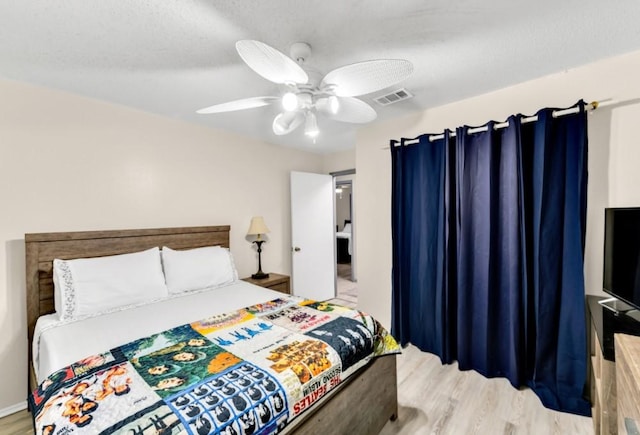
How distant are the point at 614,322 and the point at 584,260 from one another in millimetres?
540

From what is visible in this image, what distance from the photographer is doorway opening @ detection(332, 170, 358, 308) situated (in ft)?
15.8

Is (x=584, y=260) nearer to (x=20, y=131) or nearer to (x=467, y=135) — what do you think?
(x=467, y=135)

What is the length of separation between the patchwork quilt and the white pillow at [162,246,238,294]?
2.72 feet

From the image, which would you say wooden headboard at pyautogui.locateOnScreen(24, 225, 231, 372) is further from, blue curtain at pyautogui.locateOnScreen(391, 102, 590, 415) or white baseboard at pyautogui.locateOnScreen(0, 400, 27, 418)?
blue curtain at pyautogui.locateOnScreen(391, 102, 590, 415)

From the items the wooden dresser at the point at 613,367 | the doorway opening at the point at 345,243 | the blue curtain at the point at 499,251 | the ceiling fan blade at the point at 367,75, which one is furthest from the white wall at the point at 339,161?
the wooden dresser at the point at 613,367

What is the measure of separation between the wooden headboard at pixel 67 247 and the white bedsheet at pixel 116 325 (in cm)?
18

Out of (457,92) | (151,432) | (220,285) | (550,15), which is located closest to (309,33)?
(550,15)

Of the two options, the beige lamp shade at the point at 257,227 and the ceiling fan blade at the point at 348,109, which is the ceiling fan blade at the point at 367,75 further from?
the beige lamp shade at the point at 257,227

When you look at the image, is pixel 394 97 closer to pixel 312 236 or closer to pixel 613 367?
pixel 613 367

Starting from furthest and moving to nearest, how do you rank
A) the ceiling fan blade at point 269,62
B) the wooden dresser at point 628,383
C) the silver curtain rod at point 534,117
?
the silver curtain rod at point 534,117 < the ceiling fan blade at point 269,62 < the wooden dresser at point 628,383

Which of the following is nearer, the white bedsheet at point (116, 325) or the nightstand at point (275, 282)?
the white bedsheet at point (116, 325)

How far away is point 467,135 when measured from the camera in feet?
7.70

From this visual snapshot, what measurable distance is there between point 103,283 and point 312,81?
2127mm

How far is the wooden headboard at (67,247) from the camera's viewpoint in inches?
79.6
